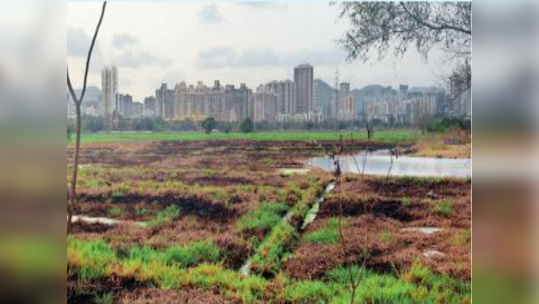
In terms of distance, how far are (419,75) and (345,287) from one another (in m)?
1.19

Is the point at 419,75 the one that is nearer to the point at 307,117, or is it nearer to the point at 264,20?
the point at 307,117

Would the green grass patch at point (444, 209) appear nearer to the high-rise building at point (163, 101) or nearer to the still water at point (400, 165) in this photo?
the still water at point (400, 165)

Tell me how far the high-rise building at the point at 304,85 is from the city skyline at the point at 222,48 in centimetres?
3

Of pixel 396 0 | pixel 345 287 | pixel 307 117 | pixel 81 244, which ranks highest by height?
pixel 396 0

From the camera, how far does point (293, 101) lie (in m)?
3.79

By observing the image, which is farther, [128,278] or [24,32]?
[128,278]

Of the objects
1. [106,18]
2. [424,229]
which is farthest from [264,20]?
[424,229]

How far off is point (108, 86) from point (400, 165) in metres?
1.63

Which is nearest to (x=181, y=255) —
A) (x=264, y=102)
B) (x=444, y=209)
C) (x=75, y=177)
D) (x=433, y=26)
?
(x=75, y=177)

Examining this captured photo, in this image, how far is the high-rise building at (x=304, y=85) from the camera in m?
3.72

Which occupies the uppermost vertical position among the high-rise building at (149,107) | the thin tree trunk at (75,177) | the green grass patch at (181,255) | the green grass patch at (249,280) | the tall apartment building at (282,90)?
the tall apartment building at (282,90)

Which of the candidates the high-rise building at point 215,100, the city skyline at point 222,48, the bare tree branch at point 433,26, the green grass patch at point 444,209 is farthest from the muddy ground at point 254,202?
the bare tree branch at point 433,26

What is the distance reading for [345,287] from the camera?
3.63m

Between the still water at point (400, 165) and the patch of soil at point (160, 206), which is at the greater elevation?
the still water at point (400, 165)
